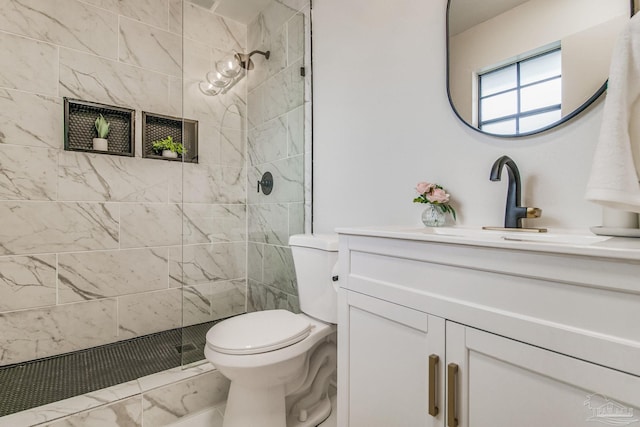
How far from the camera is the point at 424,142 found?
4.39 ft

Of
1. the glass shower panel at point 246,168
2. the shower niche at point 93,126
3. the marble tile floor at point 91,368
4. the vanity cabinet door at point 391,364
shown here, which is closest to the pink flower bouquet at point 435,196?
the vanity cabinet door at point 391,364

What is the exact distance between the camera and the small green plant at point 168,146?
7.38 feet

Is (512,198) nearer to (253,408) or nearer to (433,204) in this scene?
(433,204)

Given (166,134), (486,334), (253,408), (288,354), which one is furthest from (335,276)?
(166,134)

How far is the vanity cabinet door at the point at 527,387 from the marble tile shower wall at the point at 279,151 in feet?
4.44

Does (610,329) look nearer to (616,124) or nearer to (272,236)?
(616,124)

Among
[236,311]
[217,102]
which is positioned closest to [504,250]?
[236,311]

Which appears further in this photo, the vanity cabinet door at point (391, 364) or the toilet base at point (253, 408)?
the toilet base at point (253, 408)

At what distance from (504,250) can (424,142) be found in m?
0.77

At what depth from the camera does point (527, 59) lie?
3.45 feet

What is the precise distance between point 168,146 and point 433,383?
2.23m

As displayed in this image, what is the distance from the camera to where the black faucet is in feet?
3.21
